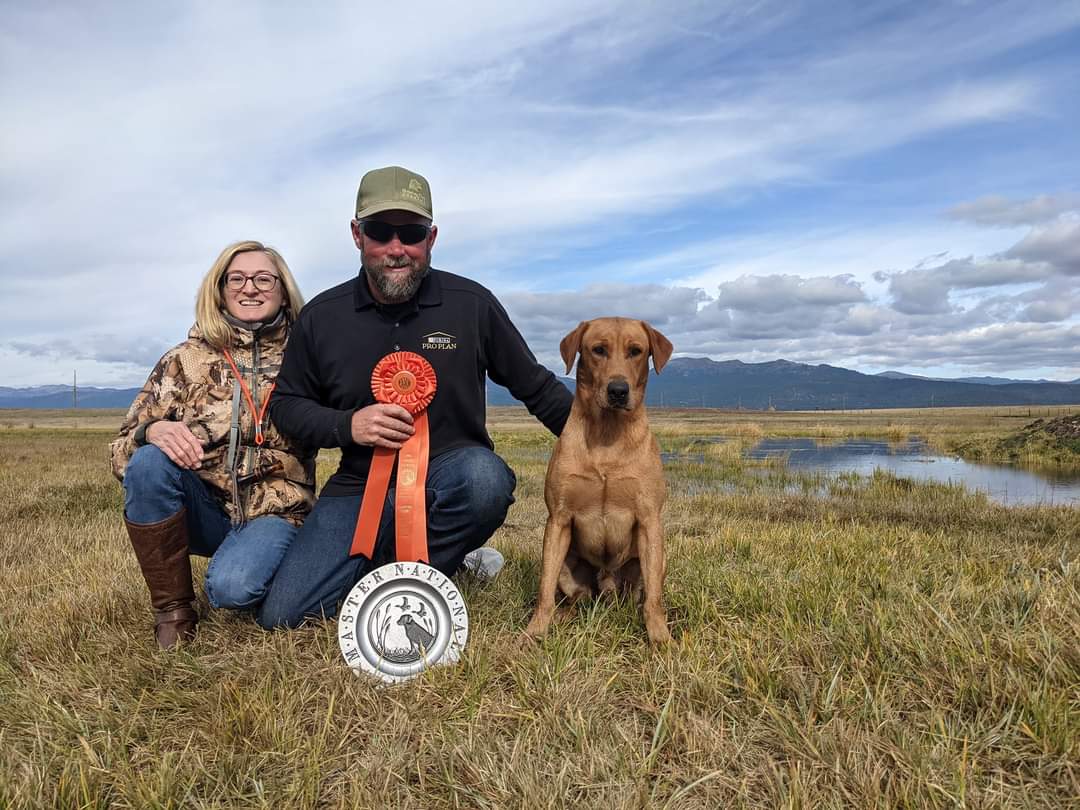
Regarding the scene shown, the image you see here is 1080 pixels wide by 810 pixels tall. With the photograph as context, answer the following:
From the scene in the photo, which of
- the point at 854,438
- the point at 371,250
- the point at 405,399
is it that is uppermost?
the point at 371,250

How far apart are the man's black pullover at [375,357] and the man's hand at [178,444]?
1.54 ft

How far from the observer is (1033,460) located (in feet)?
57.2

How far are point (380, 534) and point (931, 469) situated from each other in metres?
16.4

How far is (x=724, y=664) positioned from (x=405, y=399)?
6.79 ft

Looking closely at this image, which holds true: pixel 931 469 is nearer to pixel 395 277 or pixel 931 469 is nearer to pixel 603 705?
pixel 395 277

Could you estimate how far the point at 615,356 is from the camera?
3.60 m

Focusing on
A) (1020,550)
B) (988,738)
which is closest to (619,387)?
(988,738)

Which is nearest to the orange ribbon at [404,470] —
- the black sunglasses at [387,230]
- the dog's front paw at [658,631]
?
the black sunglasses at [387,230]

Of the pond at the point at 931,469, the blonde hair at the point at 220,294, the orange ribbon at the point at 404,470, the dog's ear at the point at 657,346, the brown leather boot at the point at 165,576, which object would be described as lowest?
the pond at the point at 931,469

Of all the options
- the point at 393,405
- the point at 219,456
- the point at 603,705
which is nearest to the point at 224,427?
the point at 219,456

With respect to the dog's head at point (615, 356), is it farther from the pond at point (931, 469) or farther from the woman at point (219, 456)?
the pond at point (931, 469)

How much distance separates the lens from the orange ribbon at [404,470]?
3.62 meters

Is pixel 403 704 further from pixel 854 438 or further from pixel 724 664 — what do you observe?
pixel 854 438

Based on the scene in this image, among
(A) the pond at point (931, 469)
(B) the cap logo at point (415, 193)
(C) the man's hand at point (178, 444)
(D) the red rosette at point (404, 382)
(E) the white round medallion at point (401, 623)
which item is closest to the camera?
(E) the white round medallion at point (401, 623)
